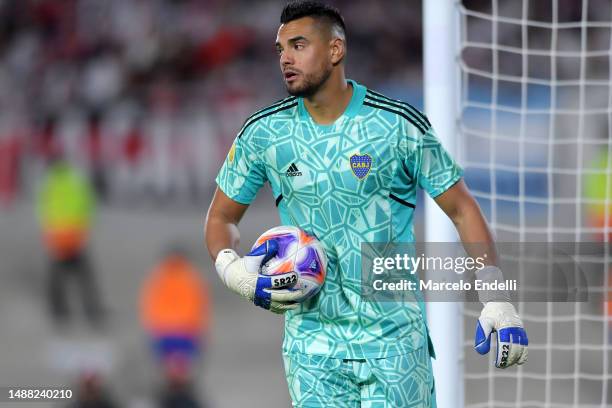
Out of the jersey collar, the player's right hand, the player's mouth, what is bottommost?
the player's right hand

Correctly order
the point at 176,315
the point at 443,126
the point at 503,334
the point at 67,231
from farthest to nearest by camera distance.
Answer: the point at 67,231
the point at 176,315
the point at 443,126
the point at 503,334

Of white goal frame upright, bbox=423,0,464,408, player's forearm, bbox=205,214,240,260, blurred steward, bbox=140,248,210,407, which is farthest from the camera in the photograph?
blurred steward, bbox=140,248,210,407

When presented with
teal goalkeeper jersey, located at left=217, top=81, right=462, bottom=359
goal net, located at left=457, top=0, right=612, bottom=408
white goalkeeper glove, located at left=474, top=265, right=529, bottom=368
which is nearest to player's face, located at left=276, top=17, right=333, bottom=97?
teal goalkeeper jersey, located at left=217, top=81, right=462, bottom=359

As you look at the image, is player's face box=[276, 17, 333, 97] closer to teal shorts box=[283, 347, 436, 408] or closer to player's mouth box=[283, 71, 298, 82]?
player's mouth box=[283, 71, 298, 82]

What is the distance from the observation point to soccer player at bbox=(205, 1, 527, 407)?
3.59 m

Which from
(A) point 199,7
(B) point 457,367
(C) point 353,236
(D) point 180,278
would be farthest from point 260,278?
(A) point 199,7

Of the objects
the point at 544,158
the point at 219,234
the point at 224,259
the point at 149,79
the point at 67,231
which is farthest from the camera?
the point at 149,79

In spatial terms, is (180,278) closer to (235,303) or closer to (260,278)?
(235,303)

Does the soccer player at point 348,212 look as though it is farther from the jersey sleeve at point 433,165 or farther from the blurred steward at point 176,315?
the blurred steward at point 176,315

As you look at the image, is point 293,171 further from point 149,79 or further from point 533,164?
point 149,79

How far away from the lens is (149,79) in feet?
45.5

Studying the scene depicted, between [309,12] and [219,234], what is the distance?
0.82 meters

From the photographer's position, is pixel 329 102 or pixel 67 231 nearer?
pixel 329 102


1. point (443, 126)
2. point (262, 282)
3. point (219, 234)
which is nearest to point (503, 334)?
point (262, 282)
